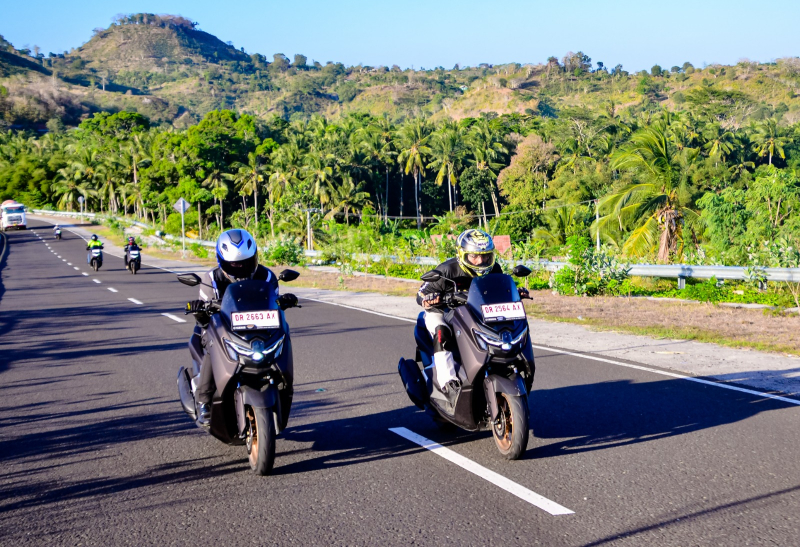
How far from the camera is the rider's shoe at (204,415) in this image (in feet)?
18.9

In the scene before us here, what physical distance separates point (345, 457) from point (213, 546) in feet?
5.66

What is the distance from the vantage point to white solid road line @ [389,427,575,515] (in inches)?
191

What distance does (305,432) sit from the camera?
675 centimetres

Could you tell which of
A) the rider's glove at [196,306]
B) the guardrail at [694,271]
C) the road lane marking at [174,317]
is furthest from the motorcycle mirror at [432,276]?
the guardrail at [694,271]

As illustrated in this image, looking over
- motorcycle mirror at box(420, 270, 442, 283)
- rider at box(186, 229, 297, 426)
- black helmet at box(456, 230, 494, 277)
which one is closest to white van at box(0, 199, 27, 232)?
rider at box(186, 229, 297, 426)

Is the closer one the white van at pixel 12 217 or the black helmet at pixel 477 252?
the black helmet at pixel 477 252

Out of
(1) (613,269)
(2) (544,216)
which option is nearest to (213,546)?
(1) (613,269)

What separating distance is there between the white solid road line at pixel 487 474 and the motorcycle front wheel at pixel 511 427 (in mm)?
238

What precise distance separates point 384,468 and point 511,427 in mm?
951

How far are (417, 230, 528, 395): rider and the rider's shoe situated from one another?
1720 mm

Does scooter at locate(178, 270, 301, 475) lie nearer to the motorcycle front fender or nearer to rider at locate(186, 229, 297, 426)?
the motorcycle front fender

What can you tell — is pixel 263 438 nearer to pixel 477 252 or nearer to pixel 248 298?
pixel 248 298

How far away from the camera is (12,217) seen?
72.4 metres

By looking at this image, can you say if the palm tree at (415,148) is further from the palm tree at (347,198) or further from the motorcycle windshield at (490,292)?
the motorcycle windshield at (490,292)
